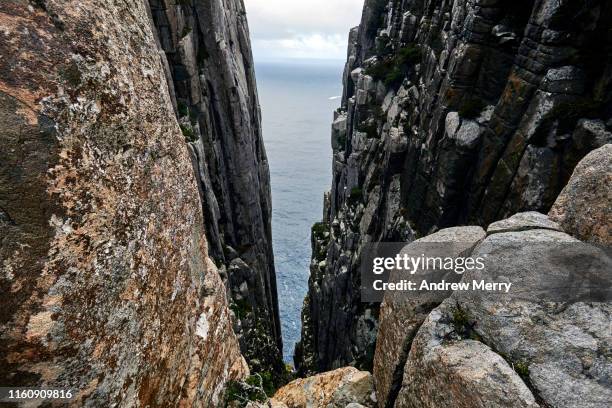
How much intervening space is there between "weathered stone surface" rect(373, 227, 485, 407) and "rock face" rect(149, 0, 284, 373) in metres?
29.9

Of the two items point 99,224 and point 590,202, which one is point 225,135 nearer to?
point 99,224

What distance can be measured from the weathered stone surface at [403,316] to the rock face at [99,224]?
5824 mm

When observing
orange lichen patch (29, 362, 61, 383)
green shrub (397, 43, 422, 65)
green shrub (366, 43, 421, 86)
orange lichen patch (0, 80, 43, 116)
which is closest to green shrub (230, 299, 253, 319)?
green shrub (366, 43, 421, 86)

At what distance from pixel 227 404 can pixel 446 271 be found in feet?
29.6

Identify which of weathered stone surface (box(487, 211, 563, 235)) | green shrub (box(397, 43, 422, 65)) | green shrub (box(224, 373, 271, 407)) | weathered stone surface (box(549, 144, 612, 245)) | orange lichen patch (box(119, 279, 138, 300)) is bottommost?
green shrub (box(224, 373, 271, 407))

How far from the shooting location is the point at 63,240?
22.7 feet

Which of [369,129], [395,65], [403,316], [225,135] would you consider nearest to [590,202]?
[403,316]

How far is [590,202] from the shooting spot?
995cm

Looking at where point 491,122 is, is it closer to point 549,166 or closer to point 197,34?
point 549,166

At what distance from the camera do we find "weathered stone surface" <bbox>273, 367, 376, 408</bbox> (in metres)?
14.0

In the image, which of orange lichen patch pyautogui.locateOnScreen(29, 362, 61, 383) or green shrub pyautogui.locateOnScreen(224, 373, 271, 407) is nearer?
orange lichen patch pyautogui.locateOnScreen(29, 362, 61, 383)

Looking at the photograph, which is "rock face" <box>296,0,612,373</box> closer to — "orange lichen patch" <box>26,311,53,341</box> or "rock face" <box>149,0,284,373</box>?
"rock face" <box>149,0,284,373</box>

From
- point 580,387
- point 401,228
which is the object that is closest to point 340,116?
point 401,228

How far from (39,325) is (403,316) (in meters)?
10.4
